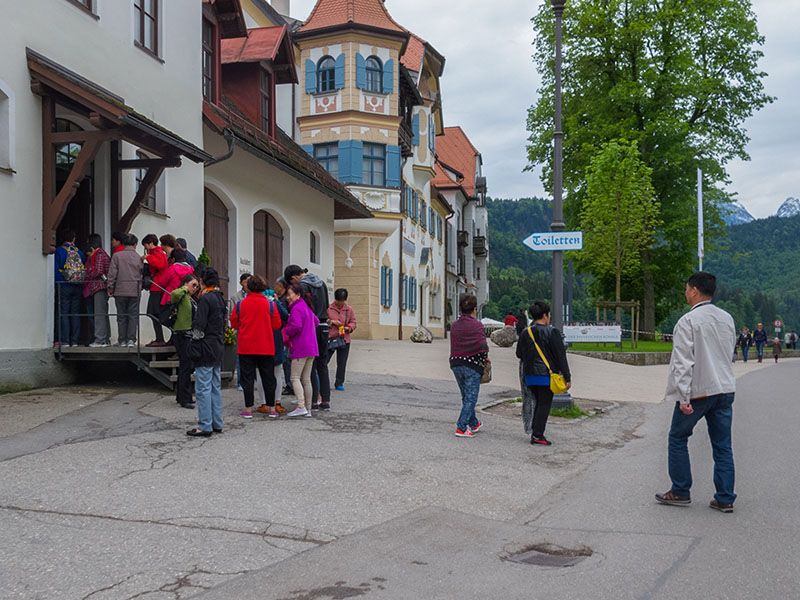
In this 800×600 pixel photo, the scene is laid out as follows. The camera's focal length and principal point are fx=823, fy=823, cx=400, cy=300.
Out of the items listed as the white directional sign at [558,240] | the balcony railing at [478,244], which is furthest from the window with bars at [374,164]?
the balcony railing at [478,244]

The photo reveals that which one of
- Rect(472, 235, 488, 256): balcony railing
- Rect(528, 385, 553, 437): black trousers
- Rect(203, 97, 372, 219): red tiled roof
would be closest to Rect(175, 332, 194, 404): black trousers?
Rect(528, 385, 553, 437): black trousers

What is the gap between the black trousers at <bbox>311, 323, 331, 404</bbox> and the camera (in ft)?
35.1

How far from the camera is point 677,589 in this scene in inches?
167

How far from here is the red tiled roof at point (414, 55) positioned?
37.2m

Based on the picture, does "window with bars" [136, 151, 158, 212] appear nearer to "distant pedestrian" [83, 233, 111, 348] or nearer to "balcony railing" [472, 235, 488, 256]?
"distant pedestrian" [83, 233, 111, 348]

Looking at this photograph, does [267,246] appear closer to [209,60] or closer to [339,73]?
[209,60]

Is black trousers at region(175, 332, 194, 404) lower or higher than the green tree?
lower

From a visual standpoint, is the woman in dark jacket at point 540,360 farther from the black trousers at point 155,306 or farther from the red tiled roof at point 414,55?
the red tiled roof at point 414,55

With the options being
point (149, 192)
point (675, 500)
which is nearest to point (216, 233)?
point (149, 192)

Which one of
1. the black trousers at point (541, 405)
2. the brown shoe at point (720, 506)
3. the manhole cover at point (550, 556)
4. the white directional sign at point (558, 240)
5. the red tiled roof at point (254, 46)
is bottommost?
the manhole cover at point (550, 556)

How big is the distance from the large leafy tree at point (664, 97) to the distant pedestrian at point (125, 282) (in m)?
28.8

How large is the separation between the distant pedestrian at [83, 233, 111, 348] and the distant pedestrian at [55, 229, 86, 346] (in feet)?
0.40

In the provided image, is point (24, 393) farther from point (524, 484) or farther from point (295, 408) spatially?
point (524, 484)

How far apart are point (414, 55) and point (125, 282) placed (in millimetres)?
29435
